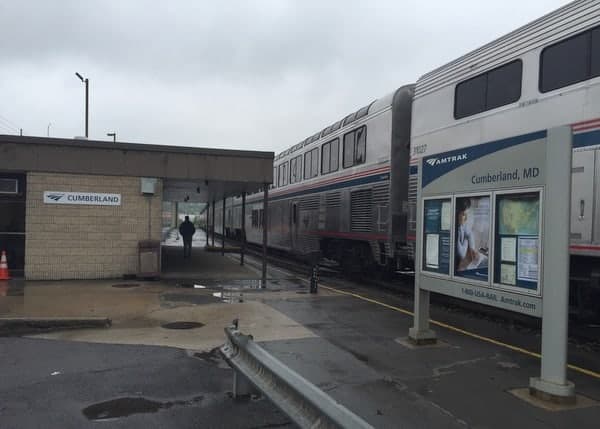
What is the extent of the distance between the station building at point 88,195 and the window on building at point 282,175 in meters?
7.42

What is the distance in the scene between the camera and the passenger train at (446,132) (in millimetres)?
7023

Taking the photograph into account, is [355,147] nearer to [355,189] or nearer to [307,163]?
[355,189]

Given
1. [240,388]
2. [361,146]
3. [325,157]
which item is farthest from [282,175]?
[240,388]

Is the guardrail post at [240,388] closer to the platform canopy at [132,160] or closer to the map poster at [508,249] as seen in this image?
the map poster at [508,249]

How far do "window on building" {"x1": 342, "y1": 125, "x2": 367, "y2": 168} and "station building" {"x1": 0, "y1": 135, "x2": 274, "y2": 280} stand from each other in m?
2.08

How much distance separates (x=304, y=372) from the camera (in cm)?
602

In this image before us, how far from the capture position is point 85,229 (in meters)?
13.4

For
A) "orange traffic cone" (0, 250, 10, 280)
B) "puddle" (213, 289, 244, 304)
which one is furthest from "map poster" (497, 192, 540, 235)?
"orange traffic cone" (0, 250, 10, 280)

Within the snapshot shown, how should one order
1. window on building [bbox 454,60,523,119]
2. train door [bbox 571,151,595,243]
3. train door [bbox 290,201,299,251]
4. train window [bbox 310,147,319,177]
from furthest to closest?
train door [bbox 290,201,299,251] < train window [bbox 310,147,319,177] < window on building [bbox 454,60,523,119] < train door [bbox 571,151,595,243]

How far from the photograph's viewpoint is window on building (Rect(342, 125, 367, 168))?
44.1 feet

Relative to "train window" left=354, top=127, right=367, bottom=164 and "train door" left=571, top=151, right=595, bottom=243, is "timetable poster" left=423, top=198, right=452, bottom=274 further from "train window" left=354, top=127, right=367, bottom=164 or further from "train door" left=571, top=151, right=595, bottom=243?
"train window" left=354, top=127, right=367, bottom=164

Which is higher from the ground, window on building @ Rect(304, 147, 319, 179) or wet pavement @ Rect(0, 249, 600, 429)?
window on building @ Rect(304, 147, 319, 179)

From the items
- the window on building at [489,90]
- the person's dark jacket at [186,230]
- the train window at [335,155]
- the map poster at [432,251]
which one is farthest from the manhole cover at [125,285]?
the person's dark jacket at [186,230]

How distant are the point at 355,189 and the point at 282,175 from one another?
8.71 metres
